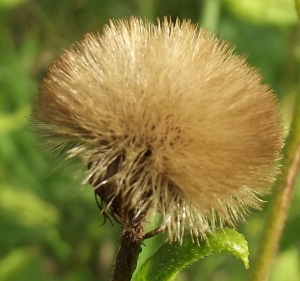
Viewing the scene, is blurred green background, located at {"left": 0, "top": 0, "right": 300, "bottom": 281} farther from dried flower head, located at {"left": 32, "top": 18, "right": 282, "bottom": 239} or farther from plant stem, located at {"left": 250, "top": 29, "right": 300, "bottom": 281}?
dried flower head, located at {"left": 32, "top": 18, "right": 282, "bottom": 239}

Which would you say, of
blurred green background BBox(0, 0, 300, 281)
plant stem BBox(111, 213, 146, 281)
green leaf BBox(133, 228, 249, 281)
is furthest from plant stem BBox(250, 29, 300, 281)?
blurred green background BBox(0, 0, 300, 281)

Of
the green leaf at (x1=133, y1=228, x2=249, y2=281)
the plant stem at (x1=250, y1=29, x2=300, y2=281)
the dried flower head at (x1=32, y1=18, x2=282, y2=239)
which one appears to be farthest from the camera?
the plant stem at (x1=250, y1=29, x2=300, y2=281)

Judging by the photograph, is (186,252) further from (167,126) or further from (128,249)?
(167,126)

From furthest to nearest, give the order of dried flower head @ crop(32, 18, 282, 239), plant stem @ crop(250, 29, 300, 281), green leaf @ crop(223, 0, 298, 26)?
green leaf @ crop(223, 0, 298, 26) → plant stem @ crop(250, 29, 300, 281) → dried flower head @ crop(32, 18, 282, 239)

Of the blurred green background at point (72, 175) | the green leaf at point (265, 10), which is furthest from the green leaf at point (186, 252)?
the green leaf at point (265, 10)

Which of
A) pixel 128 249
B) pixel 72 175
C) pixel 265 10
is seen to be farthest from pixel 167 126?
pixel 265 10

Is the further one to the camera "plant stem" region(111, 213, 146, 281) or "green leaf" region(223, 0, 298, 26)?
"green leaf" region(223, 0, 298, 26)
